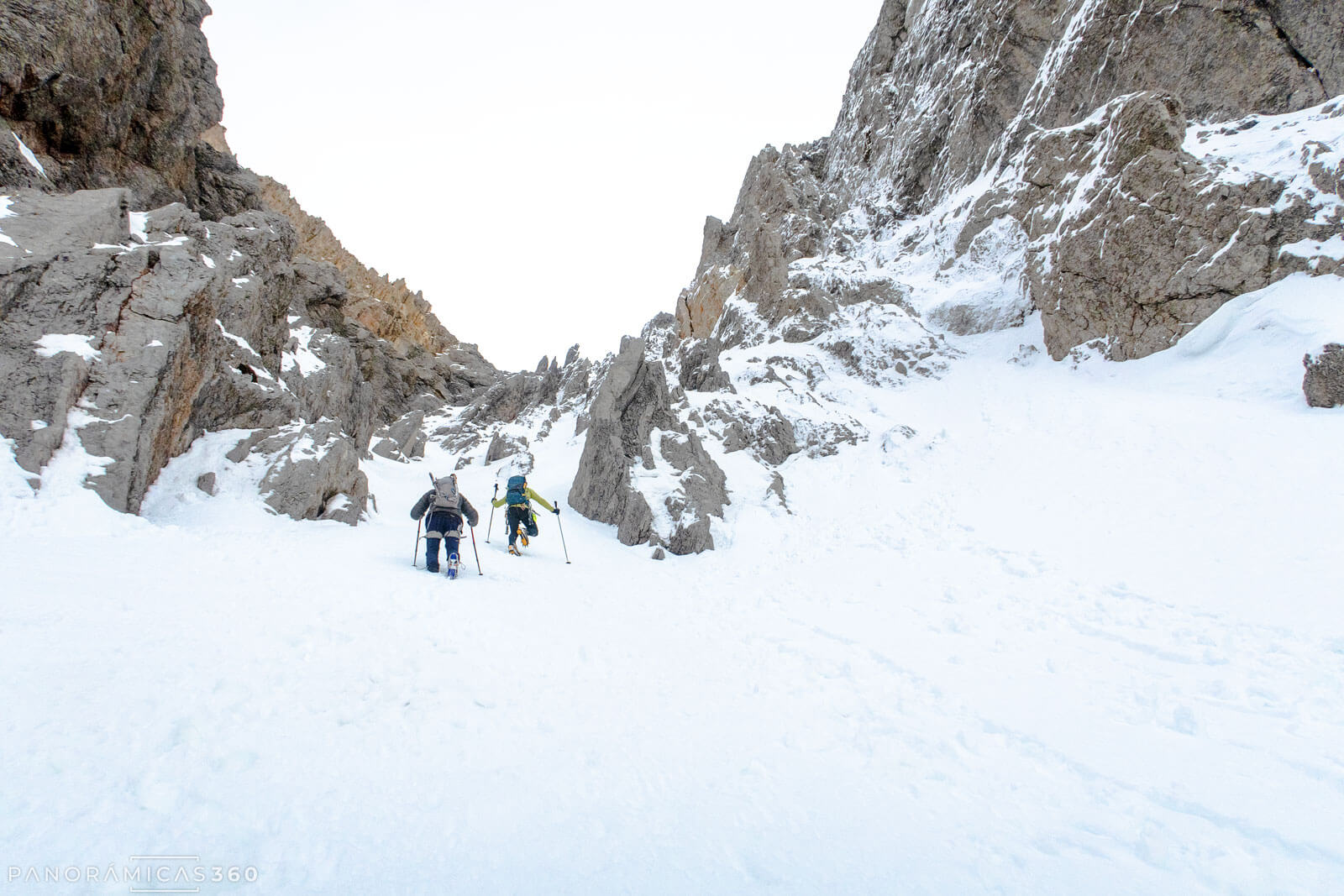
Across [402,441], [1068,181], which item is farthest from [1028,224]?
[402,441]

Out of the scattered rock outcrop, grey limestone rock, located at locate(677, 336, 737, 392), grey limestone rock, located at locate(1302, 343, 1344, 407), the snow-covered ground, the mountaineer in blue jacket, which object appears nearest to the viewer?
the snow-covered ground

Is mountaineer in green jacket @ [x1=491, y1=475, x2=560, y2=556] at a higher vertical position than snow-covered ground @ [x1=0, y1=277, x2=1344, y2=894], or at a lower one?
higher

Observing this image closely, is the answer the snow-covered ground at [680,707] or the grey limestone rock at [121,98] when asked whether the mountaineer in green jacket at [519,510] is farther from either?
the grey limestone rock at [121,98]

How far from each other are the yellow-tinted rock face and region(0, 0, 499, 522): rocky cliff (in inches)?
1687

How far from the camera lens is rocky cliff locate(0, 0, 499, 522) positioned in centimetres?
1058

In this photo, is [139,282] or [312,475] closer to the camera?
[139,282]

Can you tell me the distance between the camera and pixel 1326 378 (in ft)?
47.6

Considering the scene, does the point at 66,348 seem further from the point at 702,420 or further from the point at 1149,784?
the point at 702,420

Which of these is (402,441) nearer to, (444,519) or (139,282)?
(139,282)

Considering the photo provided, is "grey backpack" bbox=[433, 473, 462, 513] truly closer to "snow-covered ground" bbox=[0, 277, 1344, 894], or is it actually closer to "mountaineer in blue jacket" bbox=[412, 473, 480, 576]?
"mountaineer in blue jacket" bbox=[412, 473, 480, 576]

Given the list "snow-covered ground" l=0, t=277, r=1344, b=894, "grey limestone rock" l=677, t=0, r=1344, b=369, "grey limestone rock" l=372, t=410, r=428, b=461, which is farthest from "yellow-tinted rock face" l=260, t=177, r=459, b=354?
"snow-covered ground" l=0, t=277, r=1344, b=894

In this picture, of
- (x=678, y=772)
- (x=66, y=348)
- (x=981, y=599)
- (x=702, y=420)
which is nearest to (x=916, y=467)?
(x=702, y=420)

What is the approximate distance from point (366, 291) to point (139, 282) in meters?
66.5

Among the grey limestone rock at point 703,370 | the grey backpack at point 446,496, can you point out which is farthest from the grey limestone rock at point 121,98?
the grey limestone rock at point 703,370
